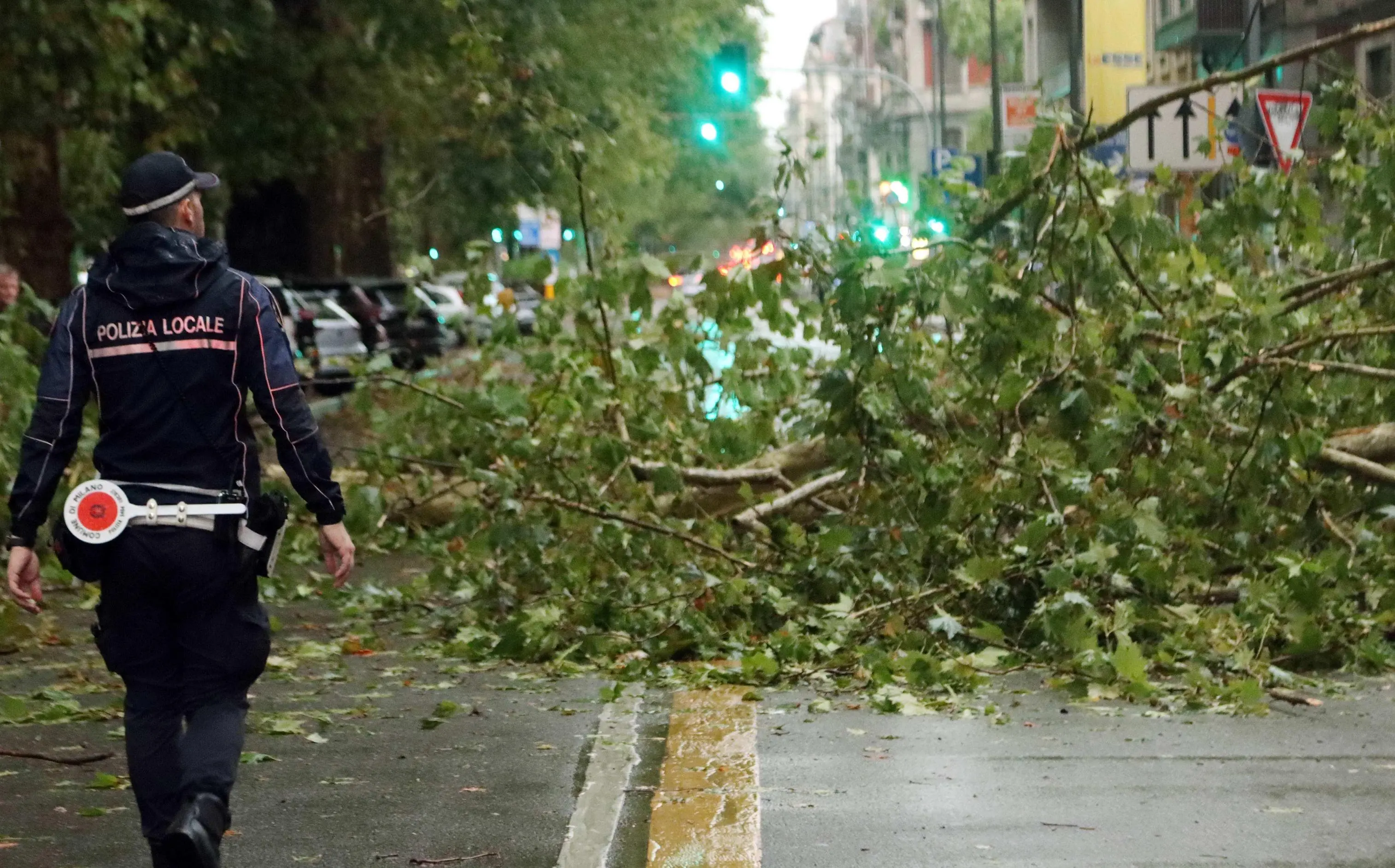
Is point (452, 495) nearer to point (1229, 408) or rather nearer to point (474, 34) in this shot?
point (474, 34)

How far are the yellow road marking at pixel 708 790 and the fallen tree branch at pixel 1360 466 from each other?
125 inches

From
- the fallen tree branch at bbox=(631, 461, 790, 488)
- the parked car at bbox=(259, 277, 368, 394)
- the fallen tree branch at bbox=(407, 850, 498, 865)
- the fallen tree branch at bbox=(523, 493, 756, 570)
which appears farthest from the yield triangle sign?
the parked car at bbox=(259, 277, 368, 394)

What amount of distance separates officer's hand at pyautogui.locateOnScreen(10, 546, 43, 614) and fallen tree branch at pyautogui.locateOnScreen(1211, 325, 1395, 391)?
5.35m

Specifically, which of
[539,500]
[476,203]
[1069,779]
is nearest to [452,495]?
[539,500]

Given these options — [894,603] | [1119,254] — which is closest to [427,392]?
[894,603]

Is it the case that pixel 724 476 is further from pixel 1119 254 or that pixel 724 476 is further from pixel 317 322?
pixel 317 322

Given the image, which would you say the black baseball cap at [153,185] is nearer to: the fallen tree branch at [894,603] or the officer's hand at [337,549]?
the officer's hand at [337,549]

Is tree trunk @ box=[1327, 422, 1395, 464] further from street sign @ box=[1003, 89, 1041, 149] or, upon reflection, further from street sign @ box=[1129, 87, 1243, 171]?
street sign @ box=[1129, 87, 1243, 171]

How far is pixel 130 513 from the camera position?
4293 millimetres

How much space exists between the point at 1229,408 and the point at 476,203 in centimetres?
3205

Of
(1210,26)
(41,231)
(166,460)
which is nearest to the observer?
(166,460)

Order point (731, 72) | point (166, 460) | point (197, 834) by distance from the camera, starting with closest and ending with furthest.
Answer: point (197, 834) < point (166, 460) < point (731, 72)

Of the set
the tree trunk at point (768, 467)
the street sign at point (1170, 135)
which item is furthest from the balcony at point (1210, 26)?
the tree trunk at point (768, 467)

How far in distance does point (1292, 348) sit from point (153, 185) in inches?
207
